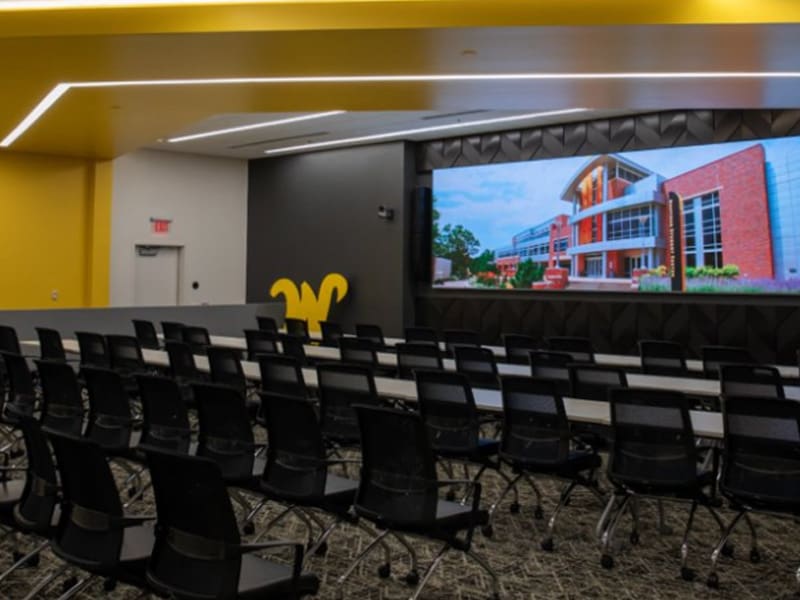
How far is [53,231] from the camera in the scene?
14180 mm

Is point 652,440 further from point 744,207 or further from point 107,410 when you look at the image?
point 744,207

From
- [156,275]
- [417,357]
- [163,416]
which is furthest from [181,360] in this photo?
[156,275]

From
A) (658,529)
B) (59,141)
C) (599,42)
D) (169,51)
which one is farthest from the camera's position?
(59,141)

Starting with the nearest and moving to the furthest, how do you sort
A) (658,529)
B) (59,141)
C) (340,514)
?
1. (340,514)
2. (658,529)
3. (59,141)

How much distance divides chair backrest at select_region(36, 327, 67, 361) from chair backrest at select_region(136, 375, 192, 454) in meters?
3.42

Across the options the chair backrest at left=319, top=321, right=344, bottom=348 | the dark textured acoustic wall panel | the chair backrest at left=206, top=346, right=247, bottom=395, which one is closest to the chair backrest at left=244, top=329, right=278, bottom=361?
the chair backrest at left=206, top=346, right=247, bottom=395

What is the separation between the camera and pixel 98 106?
944 centimetres

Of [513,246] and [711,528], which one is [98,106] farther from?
[711,528]

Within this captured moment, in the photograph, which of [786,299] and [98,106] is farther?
[786,299]

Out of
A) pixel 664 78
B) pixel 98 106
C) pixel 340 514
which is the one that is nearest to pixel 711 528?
pixel 340 514

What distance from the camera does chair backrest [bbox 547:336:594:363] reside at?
787 centimetres

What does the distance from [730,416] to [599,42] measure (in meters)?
3.45

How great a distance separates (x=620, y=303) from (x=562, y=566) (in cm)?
843

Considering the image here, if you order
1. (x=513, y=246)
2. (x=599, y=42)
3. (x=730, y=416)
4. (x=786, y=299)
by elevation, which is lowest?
(x=730, y=416)
